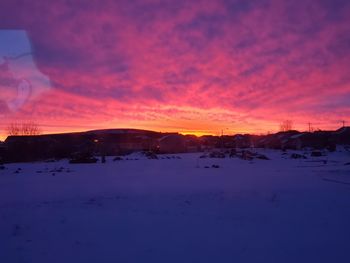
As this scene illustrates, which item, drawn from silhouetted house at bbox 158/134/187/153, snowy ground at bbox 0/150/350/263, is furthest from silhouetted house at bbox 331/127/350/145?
snowy ground at bbox 0/150/350/263

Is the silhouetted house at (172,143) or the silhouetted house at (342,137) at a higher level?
the silhouetted house at (342,137)

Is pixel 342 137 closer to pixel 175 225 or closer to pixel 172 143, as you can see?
pixel 172 143

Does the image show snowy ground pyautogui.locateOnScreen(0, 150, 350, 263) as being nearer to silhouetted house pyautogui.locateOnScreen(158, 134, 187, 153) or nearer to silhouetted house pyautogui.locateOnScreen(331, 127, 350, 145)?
silhouetted house pyautogui.locateOnScreen(158, 134, 187, 153)

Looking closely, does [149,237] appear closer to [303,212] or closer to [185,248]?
[185,248]

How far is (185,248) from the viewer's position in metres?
6.91

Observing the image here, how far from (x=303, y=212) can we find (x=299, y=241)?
113 inches

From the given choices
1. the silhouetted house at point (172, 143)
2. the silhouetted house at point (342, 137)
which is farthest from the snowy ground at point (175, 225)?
the silhouetted house at point (342, 137)

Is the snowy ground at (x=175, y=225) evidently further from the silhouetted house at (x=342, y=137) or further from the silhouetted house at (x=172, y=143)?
the silhouetted house at (x=342, y=137)

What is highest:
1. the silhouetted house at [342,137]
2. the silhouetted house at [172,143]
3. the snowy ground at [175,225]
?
the silhouetted house at [342,137]

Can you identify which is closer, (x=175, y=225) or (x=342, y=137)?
(x=175, y=225)

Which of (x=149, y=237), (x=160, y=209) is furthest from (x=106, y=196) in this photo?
(x=149, y=237)

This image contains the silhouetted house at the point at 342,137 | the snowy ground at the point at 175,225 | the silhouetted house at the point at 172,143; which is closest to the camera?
the snowy ground at the point at 175,225

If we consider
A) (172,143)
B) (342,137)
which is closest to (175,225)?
(172,143)

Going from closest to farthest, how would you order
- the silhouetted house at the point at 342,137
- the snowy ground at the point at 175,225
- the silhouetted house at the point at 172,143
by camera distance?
the snowy ground at the point at 175,225 → the silhouetted house at the point at 172,143 → the silhouetted house at the point at 342,137
